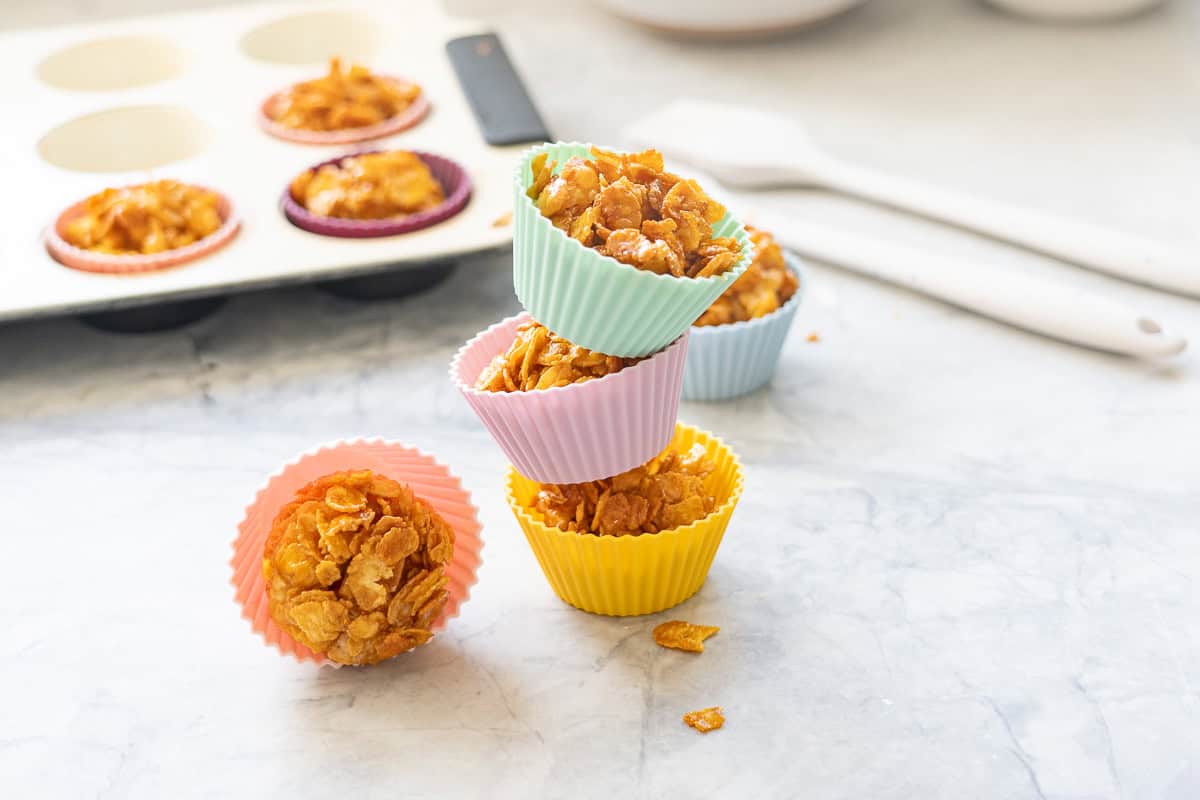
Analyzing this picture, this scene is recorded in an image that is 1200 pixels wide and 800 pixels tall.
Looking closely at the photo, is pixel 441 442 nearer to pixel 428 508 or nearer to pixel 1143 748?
pixel 428 508

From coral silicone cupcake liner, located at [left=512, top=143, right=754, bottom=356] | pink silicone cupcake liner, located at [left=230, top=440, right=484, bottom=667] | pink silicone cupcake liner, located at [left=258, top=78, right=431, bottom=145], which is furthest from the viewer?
pink silicone cupcake liner, located at [left=258, top=78, right=431, bottom=145]

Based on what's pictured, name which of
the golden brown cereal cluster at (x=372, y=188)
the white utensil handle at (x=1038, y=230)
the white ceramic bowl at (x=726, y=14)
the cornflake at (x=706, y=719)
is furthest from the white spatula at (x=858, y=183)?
the cornflake at (x=706, y=719)

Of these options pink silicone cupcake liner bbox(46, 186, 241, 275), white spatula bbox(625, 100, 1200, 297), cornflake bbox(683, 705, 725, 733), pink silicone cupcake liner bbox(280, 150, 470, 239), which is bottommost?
cornflake bbox(683, 705, 725, 733)

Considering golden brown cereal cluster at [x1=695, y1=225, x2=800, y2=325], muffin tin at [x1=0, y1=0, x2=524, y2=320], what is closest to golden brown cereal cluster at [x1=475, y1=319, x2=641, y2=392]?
golden brown cereal cluster at [x1=695, y1=225, x2=800, y2=325]

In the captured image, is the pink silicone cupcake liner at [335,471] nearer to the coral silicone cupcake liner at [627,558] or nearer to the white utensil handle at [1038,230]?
the coral silicone cupcake liner at [627,558]

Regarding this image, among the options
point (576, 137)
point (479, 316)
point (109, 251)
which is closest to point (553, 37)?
point (576, 137)

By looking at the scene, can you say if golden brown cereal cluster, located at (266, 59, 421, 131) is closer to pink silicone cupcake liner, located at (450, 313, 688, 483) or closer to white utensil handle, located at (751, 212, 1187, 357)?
white utensil handle, located at (751, 212, 1187, 357)

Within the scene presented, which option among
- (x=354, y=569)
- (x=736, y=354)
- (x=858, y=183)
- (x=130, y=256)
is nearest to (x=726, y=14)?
(x=858, y=183)
